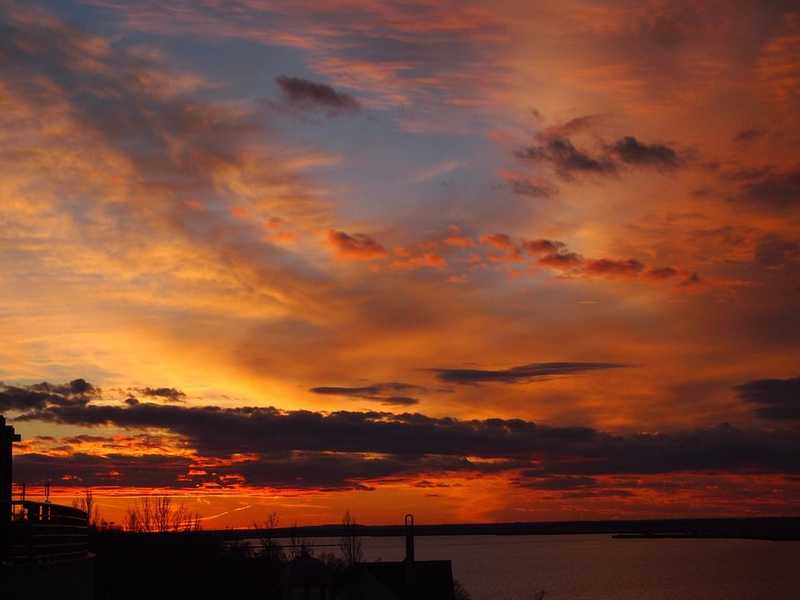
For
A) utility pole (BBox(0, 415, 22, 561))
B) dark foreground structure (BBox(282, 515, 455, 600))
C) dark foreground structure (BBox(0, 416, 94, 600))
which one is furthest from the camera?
dark foreground structure (BBox(282, 515, 455, 600))

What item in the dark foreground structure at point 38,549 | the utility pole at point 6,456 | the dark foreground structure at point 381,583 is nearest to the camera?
the dark foreground structure at point 38,549

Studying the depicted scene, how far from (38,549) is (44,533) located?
1.21ft

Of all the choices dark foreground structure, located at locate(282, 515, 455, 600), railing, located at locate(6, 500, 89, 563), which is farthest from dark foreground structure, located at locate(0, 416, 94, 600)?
dark foreground structure, located at locate(282, 515, 455, 600)

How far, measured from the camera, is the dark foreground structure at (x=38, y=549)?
726 inches

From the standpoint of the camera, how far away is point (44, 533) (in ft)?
68.7

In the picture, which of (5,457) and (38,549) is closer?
(38,549)

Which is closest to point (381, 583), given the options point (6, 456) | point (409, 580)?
point (409, 580)

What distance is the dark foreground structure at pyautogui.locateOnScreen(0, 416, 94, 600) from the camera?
1844 cm

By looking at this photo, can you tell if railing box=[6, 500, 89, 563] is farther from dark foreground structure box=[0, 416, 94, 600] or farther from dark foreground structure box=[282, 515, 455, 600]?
dark foreground structure box=[282, 515, 455, 600]

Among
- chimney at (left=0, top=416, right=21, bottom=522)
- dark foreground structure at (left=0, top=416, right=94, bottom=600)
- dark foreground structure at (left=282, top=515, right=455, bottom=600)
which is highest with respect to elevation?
chimney at (left=0, top=416, right=21, bottom=522)

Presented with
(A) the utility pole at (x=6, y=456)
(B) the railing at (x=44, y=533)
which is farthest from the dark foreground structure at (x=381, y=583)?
(A) the utility pole at (x=6, y=456)

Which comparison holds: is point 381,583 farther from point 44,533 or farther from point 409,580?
point 44,533

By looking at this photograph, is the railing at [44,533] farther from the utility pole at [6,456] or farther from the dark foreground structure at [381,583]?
the dark foreground structure at [381,583]

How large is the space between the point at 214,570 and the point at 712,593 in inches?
4317
